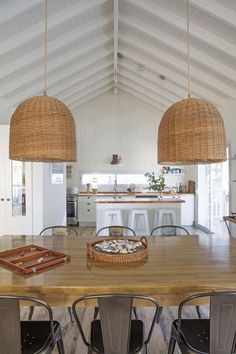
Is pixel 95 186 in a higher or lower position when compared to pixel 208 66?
lower

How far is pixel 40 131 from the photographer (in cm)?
173

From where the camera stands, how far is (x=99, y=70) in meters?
5.94

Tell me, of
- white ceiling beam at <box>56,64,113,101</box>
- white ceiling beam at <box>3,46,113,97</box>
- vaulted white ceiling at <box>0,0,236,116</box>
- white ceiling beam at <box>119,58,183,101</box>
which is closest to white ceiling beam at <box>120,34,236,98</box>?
vaulted white ceiling at <box>0,0,236,116</box>

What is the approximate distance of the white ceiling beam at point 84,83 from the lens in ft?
20.2

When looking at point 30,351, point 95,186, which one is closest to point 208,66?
point 30,351

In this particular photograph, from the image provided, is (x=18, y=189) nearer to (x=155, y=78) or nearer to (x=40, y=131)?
(x=40, y=131)

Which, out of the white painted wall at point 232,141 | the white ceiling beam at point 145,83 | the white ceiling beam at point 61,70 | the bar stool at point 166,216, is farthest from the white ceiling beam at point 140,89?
the bar stool at point 166,216

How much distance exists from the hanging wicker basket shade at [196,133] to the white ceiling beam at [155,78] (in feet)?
13.9

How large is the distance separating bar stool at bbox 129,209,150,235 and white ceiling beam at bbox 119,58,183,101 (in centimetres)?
268

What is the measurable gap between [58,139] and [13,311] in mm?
1000

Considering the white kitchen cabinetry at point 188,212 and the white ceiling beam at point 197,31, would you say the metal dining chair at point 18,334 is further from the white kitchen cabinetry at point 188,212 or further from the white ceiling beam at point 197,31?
the white kitchen cabinetry at point 188,212

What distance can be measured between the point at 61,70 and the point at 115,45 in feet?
3.50

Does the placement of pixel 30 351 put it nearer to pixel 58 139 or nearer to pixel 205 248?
pixel 58 139

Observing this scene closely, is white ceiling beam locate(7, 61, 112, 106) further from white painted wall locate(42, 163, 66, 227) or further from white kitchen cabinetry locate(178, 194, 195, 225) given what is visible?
white kitchen cabinetry locate(178, 194, 195, 225)
